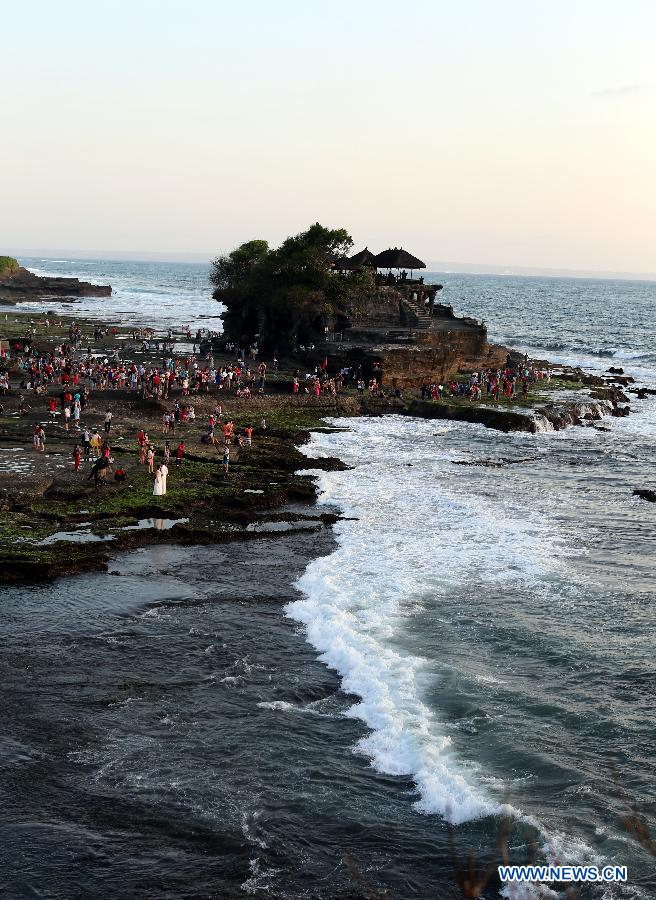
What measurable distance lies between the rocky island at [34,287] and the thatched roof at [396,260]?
64750mm

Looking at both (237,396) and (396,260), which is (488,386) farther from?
(237,396)

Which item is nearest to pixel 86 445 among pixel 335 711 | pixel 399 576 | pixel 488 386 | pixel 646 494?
pixel 399 576

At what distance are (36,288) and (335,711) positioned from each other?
11925 cm

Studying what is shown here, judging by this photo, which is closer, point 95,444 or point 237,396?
point 95,444

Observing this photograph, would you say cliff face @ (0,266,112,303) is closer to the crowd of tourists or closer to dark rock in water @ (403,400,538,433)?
the crowd of tourists

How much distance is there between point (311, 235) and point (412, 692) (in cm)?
4932

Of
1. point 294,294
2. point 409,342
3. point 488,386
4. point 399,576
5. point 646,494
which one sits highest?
point 294,294

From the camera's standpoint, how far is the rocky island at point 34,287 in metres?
118

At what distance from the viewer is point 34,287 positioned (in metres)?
124

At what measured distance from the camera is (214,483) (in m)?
28.8

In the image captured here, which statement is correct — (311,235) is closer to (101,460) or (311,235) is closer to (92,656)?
(101,460)

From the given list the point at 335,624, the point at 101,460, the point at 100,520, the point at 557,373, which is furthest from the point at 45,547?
the point at 557,373

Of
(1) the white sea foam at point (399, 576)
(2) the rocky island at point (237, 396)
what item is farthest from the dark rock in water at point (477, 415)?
(1) the white sea foam at point (399, 576)

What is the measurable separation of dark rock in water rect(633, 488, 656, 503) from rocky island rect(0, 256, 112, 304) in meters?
95.0
